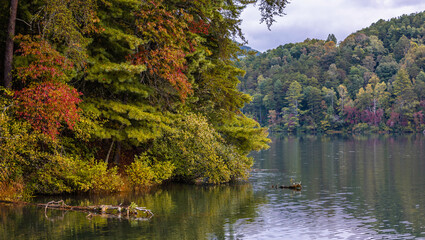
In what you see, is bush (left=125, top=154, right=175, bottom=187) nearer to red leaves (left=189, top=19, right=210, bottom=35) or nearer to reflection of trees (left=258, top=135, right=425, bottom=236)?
red leaves (left=189, top=19, right=210, bottom=35)

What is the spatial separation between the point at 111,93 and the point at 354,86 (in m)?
130

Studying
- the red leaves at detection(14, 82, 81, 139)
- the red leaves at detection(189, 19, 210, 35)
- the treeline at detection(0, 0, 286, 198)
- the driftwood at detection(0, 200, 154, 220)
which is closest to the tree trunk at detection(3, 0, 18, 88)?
the treeline at detection(0, 0, 286, 198)

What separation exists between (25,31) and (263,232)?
43.5 feet

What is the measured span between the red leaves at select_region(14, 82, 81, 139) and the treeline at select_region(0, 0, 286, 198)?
0.16ft

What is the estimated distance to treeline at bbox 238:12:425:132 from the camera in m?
122

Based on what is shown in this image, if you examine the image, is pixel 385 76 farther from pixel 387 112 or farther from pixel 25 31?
pixel 25 31

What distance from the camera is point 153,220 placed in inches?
724

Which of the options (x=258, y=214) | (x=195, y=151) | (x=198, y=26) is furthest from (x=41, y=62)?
(x=258, y=214)

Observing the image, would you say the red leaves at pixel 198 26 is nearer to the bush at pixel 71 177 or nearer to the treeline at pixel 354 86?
the bush at pixel 71 177

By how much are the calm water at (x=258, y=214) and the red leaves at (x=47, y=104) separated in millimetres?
3379

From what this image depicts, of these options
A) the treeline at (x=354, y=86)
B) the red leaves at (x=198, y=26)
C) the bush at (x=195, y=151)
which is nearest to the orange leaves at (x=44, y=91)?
the bush at (x=195, y=151)

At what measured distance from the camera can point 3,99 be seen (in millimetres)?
20141

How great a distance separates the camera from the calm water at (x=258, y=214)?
54.0 ft

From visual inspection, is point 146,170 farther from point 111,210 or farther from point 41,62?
point 41,62
